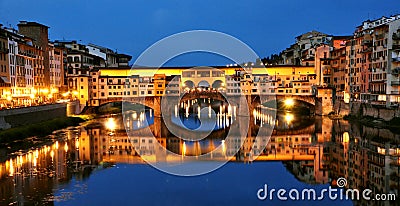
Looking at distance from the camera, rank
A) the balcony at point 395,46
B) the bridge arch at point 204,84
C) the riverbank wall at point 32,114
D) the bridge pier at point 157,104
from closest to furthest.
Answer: the riverbank wall at point 32,114, the balcony at point 395,46, the bridge pier at point 157,104, the bridge arch at point 204,84

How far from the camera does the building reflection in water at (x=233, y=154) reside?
15500 millimetres

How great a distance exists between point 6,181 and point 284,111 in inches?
1373

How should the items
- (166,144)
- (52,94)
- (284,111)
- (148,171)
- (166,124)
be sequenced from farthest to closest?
(284,111) → (52,94) → (166,124) → (166,144) → (148,171)

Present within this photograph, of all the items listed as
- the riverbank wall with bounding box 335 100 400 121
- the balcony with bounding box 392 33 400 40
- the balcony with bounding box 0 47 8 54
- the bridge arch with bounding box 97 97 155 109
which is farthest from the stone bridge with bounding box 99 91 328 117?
the balcony with bounding box 0 47 8 54

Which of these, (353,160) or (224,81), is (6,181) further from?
(224,81)

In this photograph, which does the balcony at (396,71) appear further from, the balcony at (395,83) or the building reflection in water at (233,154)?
the building reflection in water at (233,154)

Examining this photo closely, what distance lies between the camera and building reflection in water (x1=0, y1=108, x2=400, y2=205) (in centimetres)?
1550

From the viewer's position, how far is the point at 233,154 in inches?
855

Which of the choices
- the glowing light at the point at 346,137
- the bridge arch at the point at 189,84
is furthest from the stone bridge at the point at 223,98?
the glowing light at the point at 346,137

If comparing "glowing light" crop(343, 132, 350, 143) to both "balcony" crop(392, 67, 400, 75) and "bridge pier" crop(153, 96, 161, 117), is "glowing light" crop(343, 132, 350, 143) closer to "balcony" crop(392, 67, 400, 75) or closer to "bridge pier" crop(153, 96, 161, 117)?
"balcony" crop(392, 67, 400, 75)

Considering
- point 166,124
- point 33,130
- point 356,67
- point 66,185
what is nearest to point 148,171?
point 66,185

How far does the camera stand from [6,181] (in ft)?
51.2

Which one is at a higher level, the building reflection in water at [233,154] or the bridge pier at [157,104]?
the bridge pier at [157,104]

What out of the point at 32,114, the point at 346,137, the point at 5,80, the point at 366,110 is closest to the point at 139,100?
the point at 5,80
